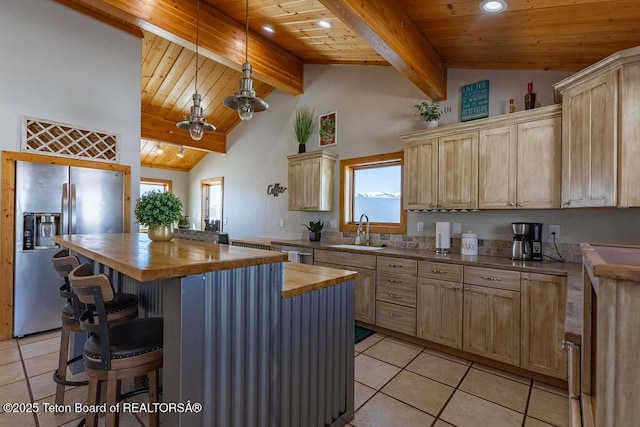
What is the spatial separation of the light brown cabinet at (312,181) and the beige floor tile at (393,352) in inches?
79.4

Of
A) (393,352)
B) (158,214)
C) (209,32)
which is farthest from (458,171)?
(209,32)

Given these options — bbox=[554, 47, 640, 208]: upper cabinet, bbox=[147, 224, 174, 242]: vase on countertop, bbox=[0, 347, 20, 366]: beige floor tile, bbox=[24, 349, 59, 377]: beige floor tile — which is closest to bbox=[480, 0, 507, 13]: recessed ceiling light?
bbox=[554, 47, 640, 208]: upper cabinet

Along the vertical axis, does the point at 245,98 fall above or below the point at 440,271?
above

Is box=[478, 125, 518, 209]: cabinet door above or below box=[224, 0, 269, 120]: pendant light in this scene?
below

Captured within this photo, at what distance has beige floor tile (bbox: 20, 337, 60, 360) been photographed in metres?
2.88

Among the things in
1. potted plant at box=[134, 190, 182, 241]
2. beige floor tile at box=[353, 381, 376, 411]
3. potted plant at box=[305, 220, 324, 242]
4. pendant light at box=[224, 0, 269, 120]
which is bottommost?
beige floor tile at box=[353, 381, 376, 411]

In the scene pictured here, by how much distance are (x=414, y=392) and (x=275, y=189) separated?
404 centimetres

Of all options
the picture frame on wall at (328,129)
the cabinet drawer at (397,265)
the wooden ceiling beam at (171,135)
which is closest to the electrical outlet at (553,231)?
the cabinet drawer at (397,265)

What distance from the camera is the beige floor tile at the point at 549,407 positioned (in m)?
2.03

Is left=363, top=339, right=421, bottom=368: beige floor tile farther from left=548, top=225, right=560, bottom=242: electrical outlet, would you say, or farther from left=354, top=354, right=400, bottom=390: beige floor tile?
left=548, top=225, right=560, bottom=242: electrical outlet

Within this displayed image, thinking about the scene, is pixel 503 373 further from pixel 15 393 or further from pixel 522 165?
pixel 15 393

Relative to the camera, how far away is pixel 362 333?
11.2 feet

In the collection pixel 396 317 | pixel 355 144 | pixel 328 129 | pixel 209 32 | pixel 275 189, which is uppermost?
pixel 209 32

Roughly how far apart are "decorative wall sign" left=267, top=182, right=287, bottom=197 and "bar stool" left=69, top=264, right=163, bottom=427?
4.04 metres
